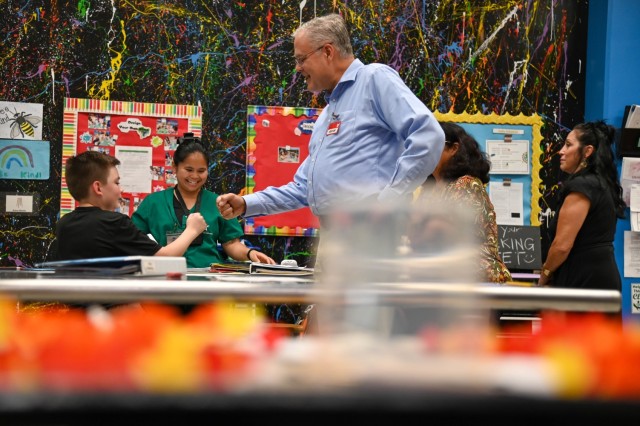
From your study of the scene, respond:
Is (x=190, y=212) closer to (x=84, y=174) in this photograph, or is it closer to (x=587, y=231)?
(x=84, y=174)

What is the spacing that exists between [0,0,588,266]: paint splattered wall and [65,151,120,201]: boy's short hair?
1242 millimetres

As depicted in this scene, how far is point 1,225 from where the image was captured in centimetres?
435

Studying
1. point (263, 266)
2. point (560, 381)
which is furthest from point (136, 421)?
point (263, 266)

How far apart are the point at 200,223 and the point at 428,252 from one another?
2.71m

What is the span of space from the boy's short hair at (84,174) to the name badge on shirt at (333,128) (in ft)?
3.23

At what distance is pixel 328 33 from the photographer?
9.93 ft

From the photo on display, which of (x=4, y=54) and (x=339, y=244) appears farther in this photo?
(x=4, y=54)

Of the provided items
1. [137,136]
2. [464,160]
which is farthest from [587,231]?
[137,136]

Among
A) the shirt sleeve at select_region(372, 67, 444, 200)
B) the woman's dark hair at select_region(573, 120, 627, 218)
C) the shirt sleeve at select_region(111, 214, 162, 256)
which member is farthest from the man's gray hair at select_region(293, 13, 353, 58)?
the woman's dark hair at select_region(573, 120, 627, 218)

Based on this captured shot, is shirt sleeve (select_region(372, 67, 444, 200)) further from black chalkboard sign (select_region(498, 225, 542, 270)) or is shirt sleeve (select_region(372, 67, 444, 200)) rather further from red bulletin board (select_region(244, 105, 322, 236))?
black chalkboard sign (select_region(498, 225, 542, 270))

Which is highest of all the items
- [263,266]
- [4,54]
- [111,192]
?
[4,54]

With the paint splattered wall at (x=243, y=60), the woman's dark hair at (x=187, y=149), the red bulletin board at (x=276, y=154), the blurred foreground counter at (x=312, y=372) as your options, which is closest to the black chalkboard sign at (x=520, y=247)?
the paint splattered wall at (x=243, y=60)

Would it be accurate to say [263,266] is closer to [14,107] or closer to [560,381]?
[560,381]

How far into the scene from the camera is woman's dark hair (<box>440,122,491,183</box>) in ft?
10.4
